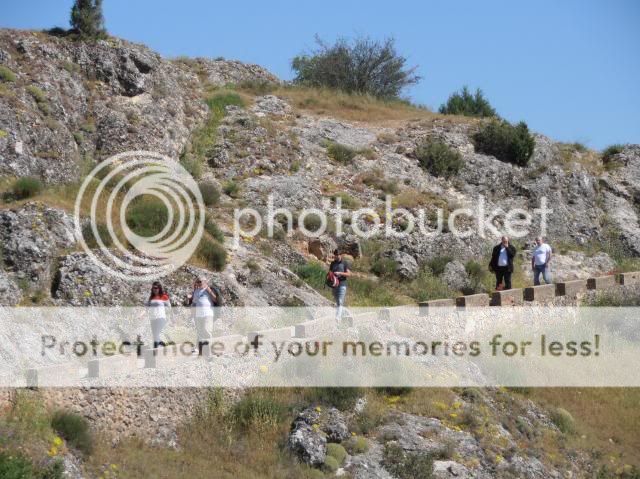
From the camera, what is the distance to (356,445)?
15289 mm

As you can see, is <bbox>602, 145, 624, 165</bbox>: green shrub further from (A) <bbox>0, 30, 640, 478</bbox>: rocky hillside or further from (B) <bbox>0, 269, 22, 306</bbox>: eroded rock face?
(B) <bbox>0, 269, 22, 306</bbox>: eroded rock face

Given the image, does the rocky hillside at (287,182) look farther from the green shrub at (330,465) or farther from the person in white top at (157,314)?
the person in white top at (157,314)

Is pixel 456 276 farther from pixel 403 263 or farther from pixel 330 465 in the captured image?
pixel 330 465

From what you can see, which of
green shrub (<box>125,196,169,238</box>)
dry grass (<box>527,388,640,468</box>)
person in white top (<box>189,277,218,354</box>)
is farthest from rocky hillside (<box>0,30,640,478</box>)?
person in white top (<box>189,277,218,354</box>)

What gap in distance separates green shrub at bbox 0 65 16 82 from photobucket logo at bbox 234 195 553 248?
692cm

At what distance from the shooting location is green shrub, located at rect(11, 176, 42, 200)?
19.9 meters

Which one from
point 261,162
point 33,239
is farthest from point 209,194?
point 33,239

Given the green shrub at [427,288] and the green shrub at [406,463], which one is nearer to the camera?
the green shrub at [406,463]

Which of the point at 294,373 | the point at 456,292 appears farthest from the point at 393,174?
the point at 294,373

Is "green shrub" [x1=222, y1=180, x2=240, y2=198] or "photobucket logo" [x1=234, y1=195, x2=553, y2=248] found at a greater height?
"green shrub" [x1=222, y1=180, x2=240, y2=198]

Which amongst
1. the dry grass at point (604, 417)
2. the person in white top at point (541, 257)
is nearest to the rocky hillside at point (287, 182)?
the dry grass at point (604, 417)

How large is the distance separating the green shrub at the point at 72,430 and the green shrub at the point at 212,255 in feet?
27.8

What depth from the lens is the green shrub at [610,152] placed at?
36812 millimetres

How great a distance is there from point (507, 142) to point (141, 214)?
1647 centimetres
